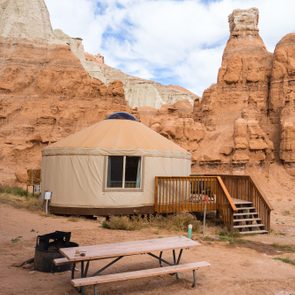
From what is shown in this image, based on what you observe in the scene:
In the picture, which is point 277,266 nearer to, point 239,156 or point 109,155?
point 109,155

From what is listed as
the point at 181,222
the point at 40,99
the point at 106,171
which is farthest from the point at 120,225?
the point at 40,99

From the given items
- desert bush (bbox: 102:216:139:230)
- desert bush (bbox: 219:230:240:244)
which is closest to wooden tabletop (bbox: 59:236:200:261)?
desert bush (bbox: 219:230:240:244)

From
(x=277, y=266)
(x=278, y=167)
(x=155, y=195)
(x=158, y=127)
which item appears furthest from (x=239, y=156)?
(x=277, y=266)

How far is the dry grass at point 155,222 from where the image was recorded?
28.0 feet

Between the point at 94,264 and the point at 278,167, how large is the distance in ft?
68.7

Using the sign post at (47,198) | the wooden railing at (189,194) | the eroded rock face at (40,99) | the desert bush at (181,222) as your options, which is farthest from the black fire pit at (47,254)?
the eroded rock face at (40,99)

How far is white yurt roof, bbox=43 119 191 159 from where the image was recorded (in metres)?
9.94

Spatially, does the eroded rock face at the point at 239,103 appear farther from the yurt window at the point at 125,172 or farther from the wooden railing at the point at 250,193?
the yurt window at the point at 125,172

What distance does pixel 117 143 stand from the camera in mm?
10086

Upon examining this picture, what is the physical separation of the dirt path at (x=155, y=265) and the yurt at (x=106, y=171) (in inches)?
58.4

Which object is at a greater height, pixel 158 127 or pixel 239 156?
pixel 158 127

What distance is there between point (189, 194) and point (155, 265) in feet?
17.6

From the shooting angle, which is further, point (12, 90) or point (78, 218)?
point (12, 90)

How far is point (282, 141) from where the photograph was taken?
2325cm
